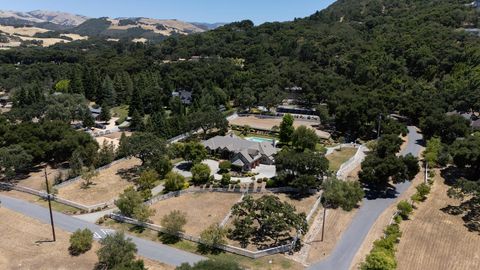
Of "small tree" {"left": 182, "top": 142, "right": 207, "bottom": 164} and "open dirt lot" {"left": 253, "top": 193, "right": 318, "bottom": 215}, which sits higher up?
"small tree" {"left": 182, "top": 142, "right": 207, "bottom": 164}

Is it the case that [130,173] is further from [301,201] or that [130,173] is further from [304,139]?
[304,139]

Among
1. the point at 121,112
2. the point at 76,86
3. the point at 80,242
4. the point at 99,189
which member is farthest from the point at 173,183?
the point at 76,86

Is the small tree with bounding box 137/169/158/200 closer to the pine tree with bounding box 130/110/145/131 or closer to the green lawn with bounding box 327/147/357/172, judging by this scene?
the green lawn with bounding box 327/147/357/172

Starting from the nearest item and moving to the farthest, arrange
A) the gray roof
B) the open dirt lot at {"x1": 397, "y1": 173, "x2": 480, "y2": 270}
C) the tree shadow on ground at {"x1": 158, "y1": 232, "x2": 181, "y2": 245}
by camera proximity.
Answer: the open dirt lot at {"x1": 397, "y1": 173, "x2": 480, "y2": 270} → the tree shadow on ground at {"x1": 158, "y1": 232, "x2": 181, "y2": 245} → the gray roof

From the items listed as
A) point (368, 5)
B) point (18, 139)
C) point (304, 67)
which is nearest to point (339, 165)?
point (18, 139)

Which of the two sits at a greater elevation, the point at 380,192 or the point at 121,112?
the point at 121,112

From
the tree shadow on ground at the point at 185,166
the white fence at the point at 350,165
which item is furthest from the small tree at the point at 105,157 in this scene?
the white fence at the point at 350,165

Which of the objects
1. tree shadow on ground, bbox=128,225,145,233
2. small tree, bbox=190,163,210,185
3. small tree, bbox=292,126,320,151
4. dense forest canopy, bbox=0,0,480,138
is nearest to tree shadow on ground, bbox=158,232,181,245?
tree shadow on ground, bbox=128,225,145,233

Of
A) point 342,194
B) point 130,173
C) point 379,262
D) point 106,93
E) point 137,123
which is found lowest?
point 130,173
